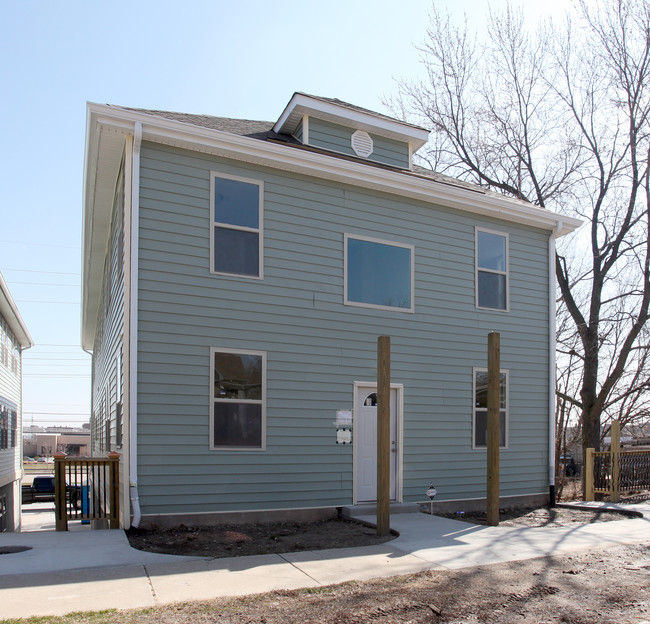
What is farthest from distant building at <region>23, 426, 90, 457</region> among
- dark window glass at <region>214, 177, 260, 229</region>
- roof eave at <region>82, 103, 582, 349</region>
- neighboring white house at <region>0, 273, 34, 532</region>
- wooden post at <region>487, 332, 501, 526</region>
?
wooden post at <region>487, 332, 501, 526</region>

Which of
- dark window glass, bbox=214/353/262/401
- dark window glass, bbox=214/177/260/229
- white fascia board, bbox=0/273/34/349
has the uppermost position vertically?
dark window glass, bbox=214/177/260/229

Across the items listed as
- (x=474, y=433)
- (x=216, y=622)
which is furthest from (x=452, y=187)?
(x=216, y=622)

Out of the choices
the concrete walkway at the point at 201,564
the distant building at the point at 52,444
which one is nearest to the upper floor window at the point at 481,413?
the concrete walkway at the point at 201,564

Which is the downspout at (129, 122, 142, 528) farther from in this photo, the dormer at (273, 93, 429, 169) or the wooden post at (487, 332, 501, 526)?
the wooden post at (487, 332, 501, 526)

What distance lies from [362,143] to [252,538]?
7.14 meters

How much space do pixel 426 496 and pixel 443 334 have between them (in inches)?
108

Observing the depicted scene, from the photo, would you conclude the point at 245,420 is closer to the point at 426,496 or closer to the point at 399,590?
the point at 426,496

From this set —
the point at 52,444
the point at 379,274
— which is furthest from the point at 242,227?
the point at 52,444

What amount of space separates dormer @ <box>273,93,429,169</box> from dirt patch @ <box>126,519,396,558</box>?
6335 mm

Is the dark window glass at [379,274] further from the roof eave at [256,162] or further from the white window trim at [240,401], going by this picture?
the white window trim at [240,401]

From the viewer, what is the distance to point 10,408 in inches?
869

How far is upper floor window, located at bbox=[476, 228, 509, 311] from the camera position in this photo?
38.8ft

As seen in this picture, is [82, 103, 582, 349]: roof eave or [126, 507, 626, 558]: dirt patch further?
[82, 103, 582, 349]: roof eave

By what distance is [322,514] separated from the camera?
9.59 metres
